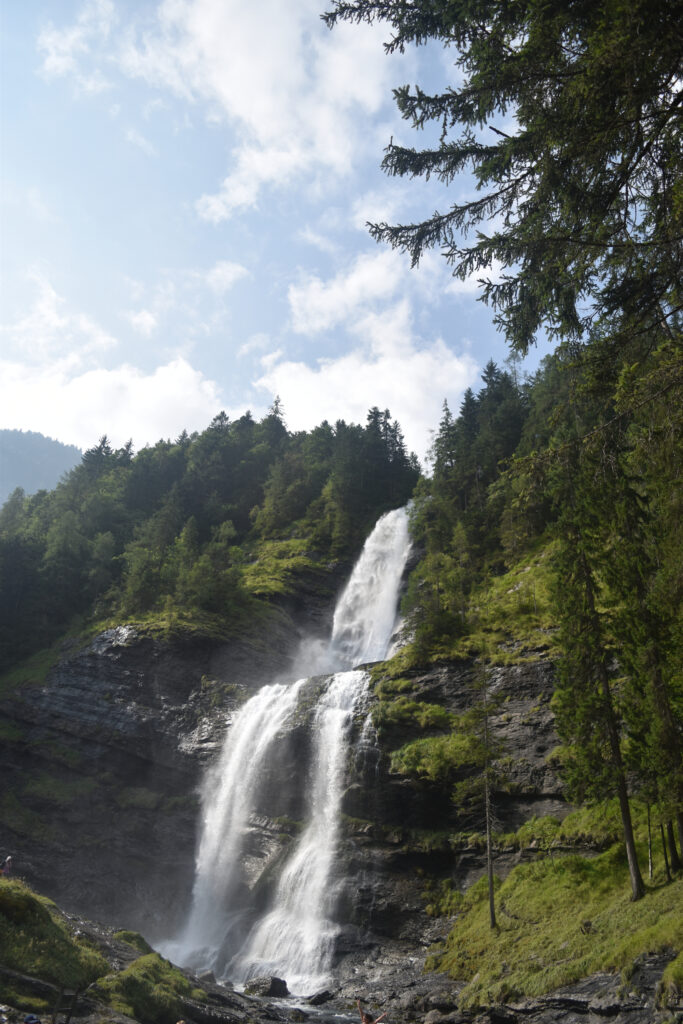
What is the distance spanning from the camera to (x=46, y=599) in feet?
173

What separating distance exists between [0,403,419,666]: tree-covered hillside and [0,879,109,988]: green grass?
98.6 ft

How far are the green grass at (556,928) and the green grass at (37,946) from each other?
1010 centimetres

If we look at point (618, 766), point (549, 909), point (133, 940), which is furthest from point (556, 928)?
point (133, 940)

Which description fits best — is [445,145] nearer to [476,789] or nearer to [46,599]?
[476,789]

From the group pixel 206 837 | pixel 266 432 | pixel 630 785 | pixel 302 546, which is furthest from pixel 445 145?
pixel 266 432

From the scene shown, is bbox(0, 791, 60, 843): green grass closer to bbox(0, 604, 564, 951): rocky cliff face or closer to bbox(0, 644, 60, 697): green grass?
bbox(0, 604, 564, 951): rocky cliff face

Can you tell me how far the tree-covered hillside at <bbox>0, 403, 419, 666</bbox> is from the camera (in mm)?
48719

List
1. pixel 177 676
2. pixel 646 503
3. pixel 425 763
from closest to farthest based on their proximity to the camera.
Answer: pixel 646 503 → pixel 425 763 → pixel 177 676

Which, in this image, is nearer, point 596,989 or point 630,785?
point 596,989

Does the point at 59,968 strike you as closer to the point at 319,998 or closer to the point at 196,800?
the point at 319,998

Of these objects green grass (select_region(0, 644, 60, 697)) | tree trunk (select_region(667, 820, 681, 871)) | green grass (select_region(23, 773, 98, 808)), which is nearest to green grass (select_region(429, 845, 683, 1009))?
tree trunk (select_region(667, 820, 681, 871))

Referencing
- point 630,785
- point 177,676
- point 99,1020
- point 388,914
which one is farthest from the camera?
point 177,676

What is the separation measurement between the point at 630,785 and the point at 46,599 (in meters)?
48.1

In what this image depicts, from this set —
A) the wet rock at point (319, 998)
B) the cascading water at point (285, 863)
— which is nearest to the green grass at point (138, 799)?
the cascading water at point (285, 863)
